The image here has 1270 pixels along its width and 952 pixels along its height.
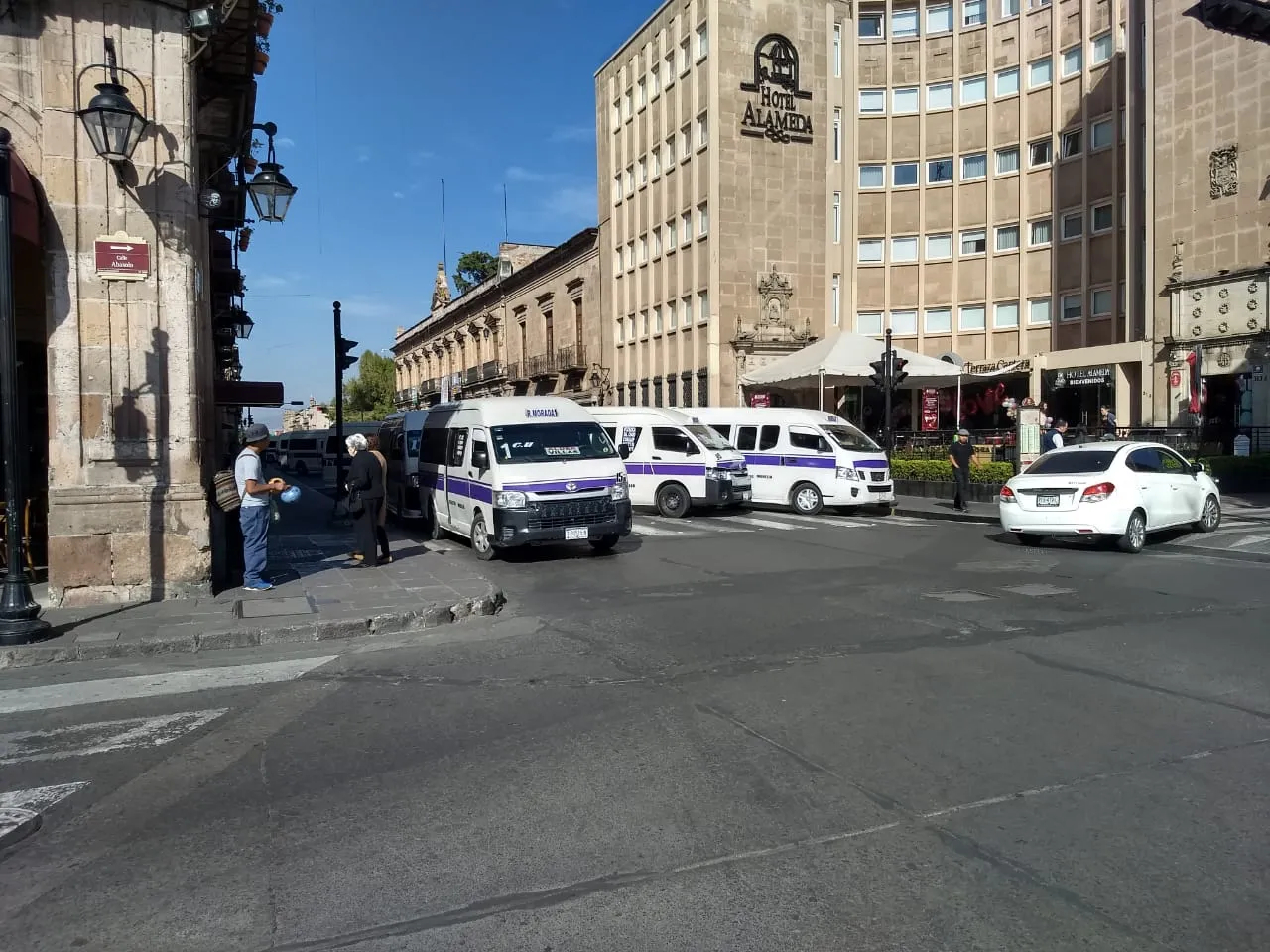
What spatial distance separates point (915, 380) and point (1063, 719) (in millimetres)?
22137

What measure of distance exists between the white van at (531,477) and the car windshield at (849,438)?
7.12 m

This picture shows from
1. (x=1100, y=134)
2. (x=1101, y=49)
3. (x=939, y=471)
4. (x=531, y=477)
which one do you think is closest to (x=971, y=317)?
(x=1100, y=134)

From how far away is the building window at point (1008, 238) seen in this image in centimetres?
3500

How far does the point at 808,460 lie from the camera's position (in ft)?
65.1

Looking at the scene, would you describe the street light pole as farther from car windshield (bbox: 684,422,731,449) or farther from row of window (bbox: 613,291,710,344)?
row of window (bbox: 613,291,710,344)

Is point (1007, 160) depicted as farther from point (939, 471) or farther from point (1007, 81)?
point (939, 471)

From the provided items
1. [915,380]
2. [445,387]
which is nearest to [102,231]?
[915,380]

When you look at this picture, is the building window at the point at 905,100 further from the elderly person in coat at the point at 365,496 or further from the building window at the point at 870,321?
the elderly person in coat at the point at 365,496

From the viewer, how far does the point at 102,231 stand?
30.4ft

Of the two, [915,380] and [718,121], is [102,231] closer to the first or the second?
[915,380]

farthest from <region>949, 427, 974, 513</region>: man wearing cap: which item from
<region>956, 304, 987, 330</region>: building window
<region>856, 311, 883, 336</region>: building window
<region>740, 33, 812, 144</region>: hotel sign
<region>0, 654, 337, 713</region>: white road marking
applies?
<region>740, 33, 812, 144</region>: hotel sign

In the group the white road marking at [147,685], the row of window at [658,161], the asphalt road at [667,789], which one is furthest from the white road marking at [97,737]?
the row of window at [658,161]

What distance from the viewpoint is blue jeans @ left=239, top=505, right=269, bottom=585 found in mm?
10180

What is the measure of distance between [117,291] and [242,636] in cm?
378
